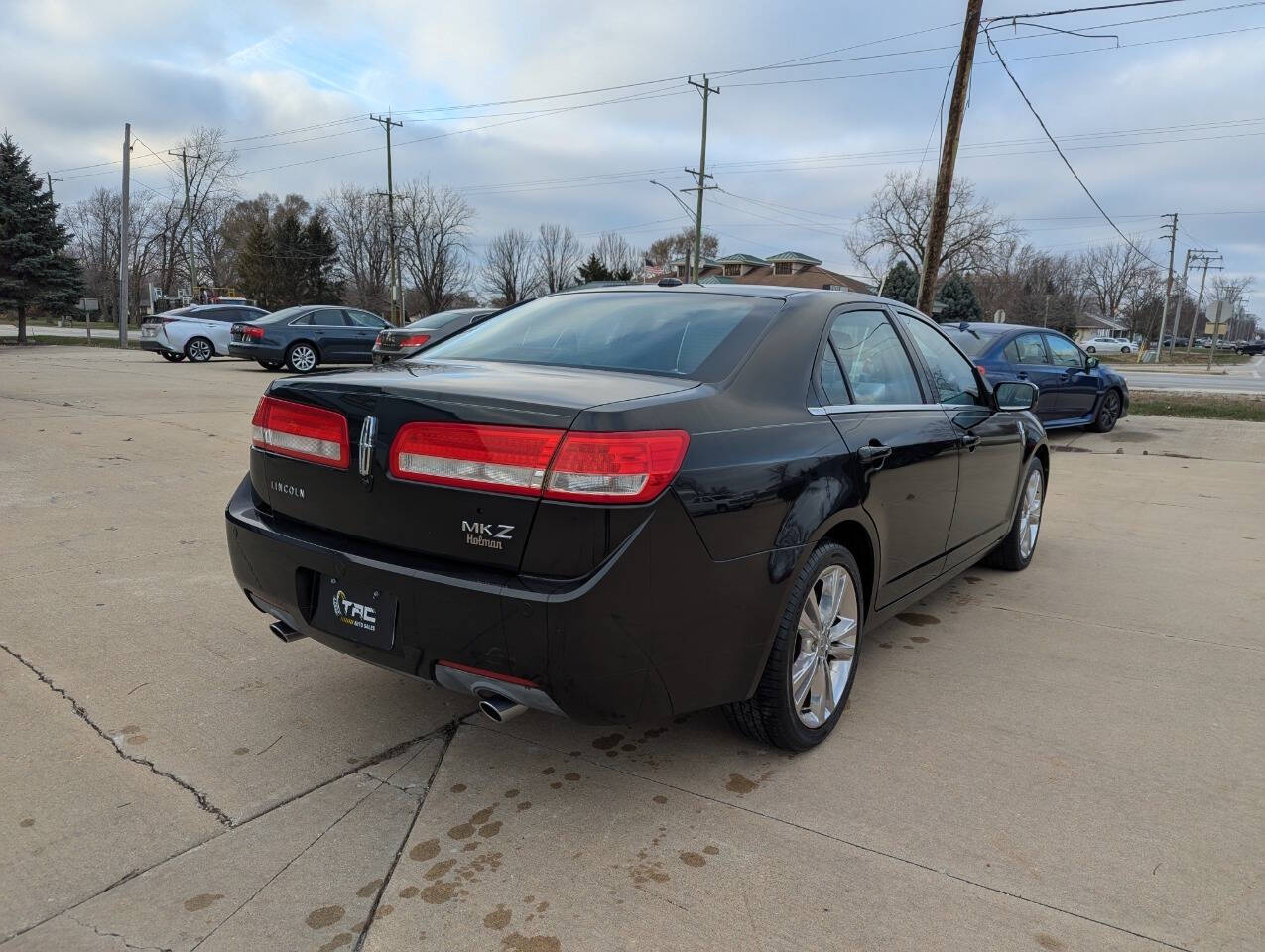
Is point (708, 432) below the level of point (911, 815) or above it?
above

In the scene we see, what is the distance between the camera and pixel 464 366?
3000 mm

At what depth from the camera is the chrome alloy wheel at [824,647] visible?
2908 mm

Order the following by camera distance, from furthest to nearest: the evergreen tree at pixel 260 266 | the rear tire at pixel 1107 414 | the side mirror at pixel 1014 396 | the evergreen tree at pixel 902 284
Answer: the evergreen tree at pixel 260 266 → the evergreen tree at pixel 902 284 → the rear tire at pixel 1107 414 → the side mirror at pixel 1014 396

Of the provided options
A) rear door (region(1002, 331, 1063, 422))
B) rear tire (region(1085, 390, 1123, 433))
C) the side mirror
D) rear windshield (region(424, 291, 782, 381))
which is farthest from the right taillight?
rear tire (region(1085, 390, 1123, 433))

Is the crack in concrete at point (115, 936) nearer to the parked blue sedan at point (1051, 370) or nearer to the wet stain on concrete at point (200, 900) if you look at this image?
the wet stain on concrete at point (200, 900)

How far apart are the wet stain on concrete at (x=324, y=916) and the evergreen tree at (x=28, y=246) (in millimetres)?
33287

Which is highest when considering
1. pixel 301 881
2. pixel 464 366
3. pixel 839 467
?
pixel 464 366

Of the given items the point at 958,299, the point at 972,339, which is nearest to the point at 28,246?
the point at 972,339

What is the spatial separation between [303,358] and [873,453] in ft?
57.8

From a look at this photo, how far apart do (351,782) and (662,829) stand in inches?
38.5

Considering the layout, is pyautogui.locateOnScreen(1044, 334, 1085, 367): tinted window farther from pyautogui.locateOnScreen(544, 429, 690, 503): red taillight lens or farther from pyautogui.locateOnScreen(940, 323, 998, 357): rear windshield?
pyautogui.locateOnScreen(544, 429, 690, 503): red taillight lens

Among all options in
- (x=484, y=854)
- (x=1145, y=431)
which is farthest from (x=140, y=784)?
(x=1145, y=431)

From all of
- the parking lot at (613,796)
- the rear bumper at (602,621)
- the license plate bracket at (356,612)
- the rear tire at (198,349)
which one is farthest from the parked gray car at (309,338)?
the rear bumper at (602,621)

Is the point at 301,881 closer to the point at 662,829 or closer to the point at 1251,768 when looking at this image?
the point at 662,829
